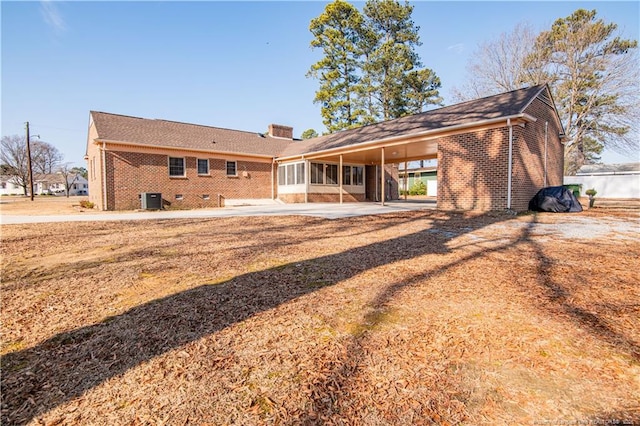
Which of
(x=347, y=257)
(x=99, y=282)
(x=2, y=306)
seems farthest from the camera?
(x=347, y=257)

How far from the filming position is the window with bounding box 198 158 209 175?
16.7 metres

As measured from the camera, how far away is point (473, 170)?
1051cm

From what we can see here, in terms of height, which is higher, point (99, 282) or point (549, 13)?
point (549, 13)

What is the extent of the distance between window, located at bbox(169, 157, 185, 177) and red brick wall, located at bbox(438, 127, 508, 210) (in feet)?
41.2

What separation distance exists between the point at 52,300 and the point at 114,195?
43.5 feet

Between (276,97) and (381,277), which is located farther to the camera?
(276,97)

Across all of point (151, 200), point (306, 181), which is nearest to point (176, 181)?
point (151, 200)

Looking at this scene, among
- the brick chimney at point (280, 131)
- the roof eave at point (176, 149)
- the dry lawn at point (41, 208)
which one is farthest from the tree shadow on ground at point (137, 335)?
the brick chimney at point (280, 131)

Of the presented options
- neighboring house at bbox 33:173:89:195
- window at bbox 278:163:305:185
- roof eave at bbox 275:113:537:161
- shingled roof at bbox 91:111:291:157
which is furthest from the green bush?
neighboring house at bbox 33:173:89:195

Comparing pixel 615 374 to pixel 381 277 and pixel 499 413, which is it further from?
pixel 381 277

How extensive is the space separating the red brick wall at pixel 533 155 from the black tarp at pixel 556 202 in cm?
39

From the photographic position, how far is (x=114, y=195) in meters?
14.1

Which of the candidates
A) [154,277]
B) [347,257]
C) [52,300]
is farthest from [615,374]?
[52,300]

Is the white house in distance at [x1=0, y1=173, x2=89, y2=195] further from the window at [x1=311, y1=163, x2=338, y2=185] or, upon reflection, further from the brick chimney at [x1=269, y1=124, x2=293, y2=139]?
the window at [x1=311, y1=163, x2=338, y2=185]
